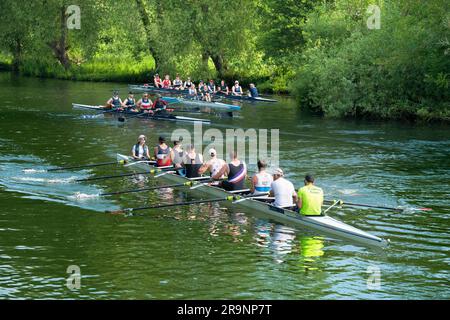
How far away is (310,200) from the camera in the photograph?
21547 mm

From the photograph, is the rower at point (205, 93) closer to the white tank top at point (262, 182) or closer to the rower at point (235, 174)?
the rower at point (235, 174)

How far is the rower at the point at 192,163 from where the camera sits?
27.8 meters

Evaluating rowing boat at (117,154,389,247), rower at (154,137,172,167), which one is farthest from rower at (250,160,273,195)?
rower at (154,137,172,167)

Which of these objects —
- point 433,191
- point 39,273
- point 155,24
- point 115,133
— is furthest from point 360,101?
point 39,273

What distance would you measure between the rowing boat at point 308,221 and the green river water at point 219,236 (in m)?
0.24

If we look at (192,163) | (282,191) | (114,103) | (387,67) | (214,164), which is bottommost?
(282,191)

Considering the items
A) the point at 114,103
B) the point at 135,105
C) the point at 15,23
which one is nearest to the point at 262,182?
the point at 135,105

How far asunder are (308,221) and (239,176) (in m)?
4.19

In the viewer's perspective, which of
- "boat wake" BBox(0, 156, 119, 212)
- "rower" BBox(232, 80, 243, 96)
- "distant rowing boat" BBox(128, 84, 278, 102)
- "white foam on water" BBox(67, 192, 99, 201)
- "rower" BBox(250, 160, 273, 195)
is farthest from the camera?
"rower" BBox(232, 80, 243, 96)

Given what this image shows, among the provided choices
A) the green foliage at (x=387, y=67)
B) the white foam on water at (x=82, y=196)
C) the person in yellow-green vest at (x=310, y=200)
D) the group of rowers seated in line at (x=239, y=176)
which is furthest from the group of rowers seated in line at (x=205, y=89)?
the person in yellow-green vest at (x=310, y=200)

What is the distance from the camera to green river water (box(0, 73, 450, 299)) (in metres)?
16.9

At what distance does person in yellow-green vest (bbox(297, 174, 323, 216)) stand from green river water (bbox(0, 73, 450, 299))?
0.62 m

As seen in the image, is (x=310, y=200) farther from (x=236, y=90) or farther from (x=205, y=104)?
(x=236, y=90)

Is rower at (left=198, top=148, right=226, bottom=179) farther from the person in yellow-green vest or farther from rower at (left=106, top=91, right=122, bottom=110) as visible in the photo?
rower at (left=106, top=91, right=122, bottom=110)
